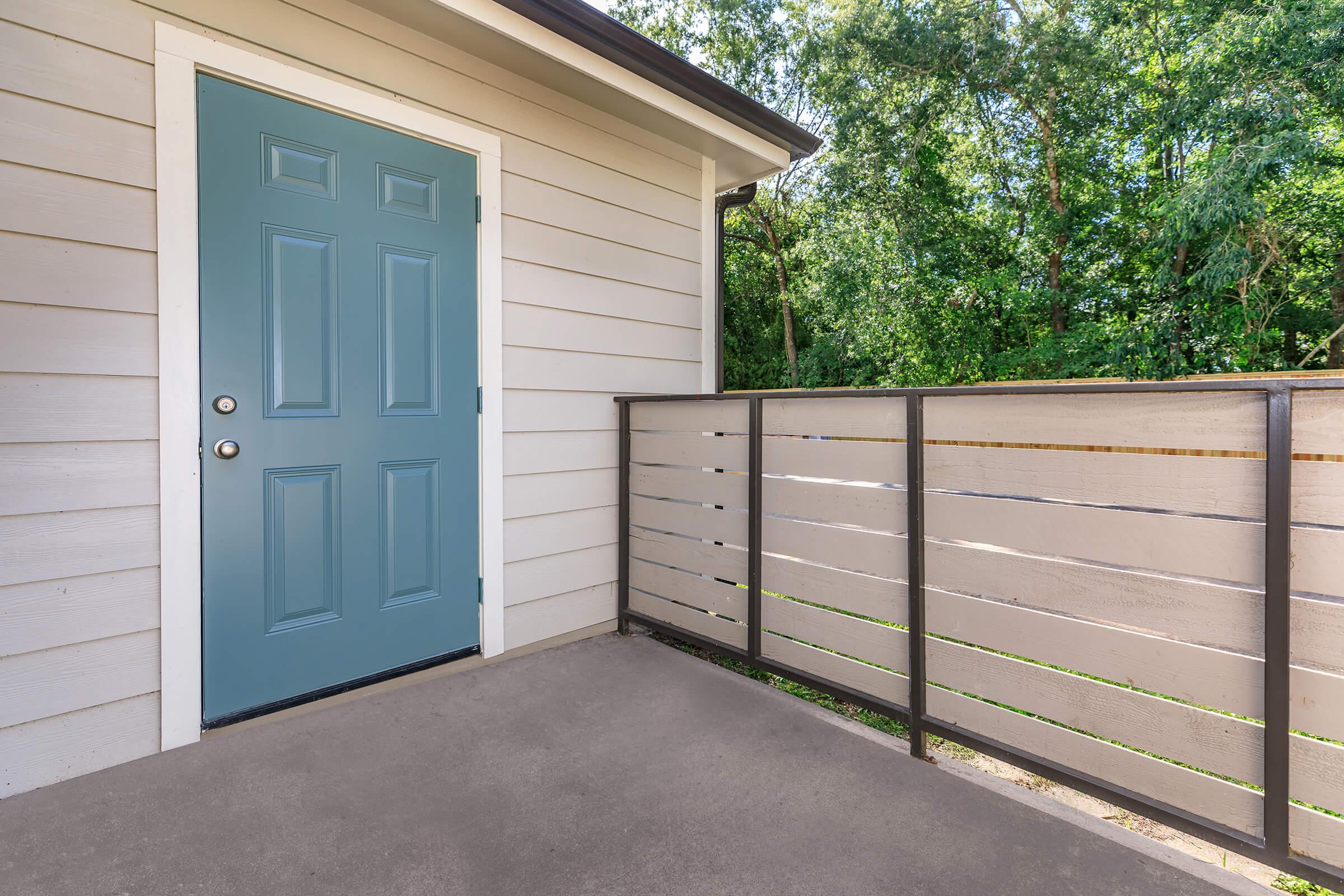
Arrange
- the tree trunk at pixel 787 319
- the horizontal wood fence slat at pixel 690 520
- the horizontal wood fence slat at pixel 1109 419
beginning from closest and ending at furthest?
1. the horizontal wood fence slat at pixel 1109 419
2. the horizontal wood fence slat at pixel 690 520
3. the tree trunk at pixel 787 319

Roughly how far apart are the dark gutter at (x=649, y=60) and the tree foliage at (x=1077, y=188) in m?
6.11

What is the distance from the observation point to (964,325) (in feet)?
30.3

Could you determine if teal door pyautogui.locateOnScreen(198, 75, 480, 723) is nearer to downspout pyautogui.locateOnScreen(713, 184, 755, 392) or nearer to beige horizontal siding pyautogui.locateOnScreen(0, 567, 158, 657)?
beige horizontal siding pyautogui.locateOnScreen(0, 567, 158, 657)

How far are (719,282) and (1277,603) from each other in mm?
2666

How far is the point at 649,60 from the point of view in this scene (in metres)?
2.53

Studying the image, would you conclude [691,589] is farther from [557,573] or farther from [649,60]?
[649,60]

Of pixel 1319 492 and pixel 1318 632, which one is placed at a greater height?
pixel 1319 492

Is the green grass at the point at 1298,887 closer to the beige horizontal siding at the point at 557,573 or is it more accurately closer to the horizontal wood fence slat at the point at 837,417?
the horizontal wood fence slat at the point at 837,417

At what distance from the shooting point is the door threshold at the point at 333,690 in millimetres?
1990

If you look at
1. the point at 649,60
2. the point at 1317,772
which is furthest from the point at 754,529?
the point at 649,60

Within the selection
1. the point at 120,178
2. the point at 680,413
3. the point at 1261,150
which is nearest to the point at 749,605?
the point at 680,413

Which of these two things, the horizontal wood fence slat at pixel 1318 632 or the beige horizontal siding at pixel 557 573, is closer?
the horizontal wood fence slat at pixel 1318 632

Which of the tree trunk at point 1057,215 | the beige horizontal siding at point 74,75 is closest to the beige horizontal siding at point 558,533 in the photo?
the beige horizontal siding at point 74,75

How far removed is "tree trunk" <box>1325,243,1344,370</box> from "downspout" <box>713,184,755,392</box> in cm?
719
